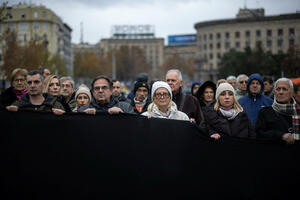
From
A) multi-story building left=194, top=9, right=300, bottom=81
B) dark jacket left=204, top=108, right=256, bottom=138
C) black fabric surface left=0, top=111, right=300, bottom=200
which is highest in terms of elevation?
multi-story building left=194, top=9, right=300, bottom=81

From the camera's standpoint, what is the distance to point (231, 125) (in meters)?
4.42

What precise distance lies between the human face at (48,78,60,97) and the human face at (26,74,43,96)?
1.48 metres

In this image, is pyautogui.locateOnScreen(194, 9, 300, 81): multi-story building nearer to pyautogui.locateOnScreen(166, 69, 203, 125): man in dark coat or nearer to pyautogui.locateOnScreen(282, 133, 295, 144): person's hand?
pyautogui.locateOnScreen(166, 69, 203, 125): man in dark coat

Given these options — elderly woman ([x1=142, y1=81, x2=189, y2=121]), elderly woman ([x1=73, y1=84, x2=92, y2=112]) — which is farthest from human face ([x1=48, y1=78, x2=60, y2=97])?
elderly woman ([x1=142, y1=81, x2=189, y2=121])

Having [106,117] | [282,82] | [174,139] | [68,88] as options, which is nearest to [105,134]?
[106,117]

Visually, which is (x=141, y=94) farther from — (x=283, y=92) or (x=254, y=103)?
(x=283, y=92)

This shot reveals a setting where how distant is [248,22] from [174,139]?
88.4 metres

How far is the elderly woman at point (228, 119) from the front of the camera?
4355 millimetres

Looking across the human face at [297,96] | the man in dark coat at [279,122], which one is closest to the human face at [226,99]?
the man in dark coat at [279,122]

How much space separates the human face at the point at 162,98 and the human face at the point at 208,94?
2421 mm

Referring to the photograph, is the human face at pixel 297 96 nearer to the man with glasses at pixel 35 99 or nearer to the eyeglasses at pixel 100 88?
the eyeglasses at pixel 100 88

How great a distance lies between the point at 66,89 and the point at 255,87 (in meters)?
3.71

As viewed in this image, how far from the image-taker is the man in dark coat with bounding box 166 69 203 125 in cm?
543

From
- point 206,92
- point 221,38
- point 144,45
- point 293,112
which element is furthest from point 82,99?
point 144,45
